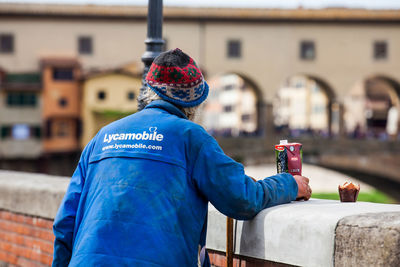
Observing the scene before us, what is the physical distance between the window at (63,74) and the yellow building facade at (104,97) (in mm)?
851

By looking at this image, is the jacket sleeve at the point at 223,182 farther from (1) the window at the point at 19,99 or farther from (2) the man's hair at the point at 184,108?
(1) the window at the point at 19,99

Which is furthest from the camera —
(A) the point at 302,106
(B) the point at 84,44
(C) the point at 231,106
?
(C) the point at 231,106

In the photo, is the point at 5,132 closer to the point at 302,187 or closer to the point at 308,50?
the point at 308,50

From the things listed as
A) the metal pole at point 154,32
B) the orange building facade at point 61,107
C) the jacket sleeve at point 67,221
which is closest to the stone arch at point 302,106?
the orange building facade at point 61,107

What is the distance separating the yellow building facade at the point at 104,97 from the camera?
3662cm

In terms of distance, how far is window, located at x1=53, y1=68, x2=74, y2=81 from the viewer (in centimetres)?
3591

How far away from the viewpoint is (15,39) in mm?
34969

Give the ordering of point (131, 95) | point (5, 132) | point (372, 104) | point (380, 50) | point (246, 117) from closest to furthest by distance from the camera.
A: point (5, 132) < point (380, 50) < point (131, 95) < point (372, 104) < point (246, 117)

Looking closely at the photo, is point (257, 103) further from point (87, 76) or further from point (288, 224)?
point (288, 224)

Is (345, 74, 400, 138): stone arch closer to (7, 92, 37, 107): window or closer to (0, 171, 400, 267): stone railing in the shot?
(7, 92, 37, 107): window

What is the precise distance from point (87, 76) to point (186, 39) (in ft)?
20.1

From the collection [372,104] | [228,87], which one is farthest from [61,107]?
[228,87]

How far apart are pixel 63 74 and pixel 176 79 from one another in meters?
35.0

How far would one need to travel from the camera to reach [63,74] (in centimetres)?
3638
